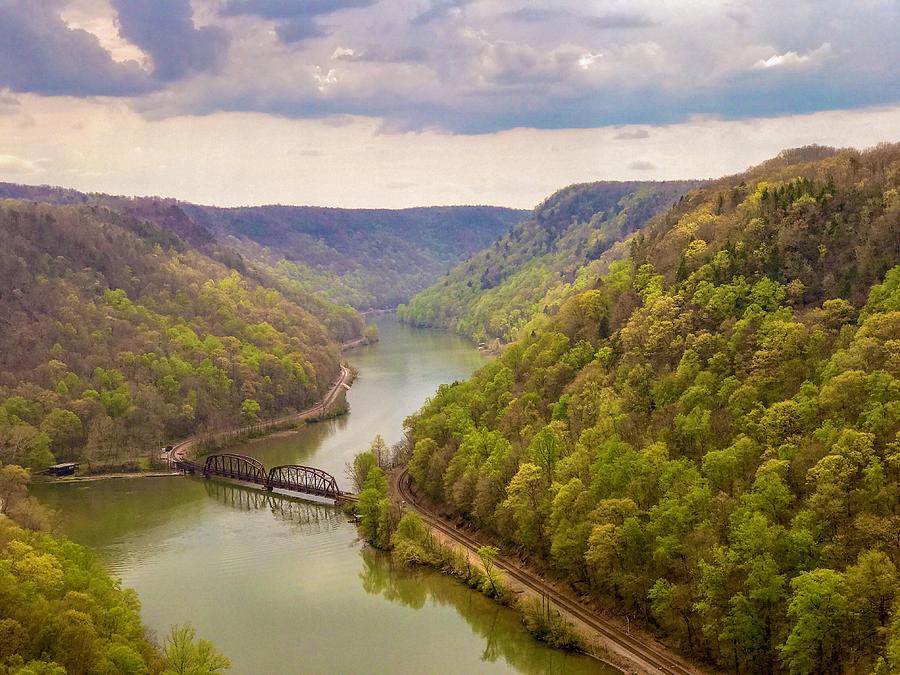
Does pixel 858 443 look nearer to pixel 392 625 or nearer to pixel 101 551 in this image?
pixel 392 625

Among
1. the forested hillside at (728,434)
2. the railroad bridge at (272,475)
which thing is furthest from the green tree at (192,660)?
the railroad bridge at (272,475)

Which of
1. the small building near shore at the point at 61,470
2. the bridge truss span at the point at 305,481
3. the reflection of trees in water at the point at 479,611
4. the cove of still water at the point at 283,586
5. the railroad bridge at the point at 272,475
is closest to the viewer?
the reflection of trees in water at the point at 479,611

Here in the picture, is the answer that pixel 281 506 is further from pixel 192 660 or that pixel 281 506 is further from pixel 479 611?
pixel 192 660

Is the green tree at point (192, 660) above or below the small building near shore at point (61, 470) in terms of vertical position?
above

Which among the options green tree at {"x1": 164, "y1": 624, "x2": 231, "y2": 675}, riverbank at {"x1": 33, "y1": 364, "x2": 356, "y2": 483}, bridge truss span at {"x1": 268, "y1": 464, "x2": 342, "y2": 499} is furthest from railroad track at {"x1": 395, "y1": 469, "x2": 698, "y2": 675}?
riverbank at {"x1": 33, "y1": 364, "x2": 356, "y2": 483}

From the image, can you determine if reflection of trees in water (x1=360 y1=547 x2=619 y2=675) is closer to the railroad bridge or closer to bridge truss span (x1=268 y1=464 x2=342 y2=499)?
bridge truss span (x1=268 y1=464 x2=342 y2=499)

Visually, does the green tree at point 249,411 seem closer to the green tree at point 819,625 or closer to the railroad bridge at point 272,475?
the railroad bridge at point 272,475

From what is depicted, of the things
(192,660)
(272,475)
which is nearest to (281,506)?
(272,475)

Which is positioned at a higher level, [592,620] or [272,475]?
[592,620]
